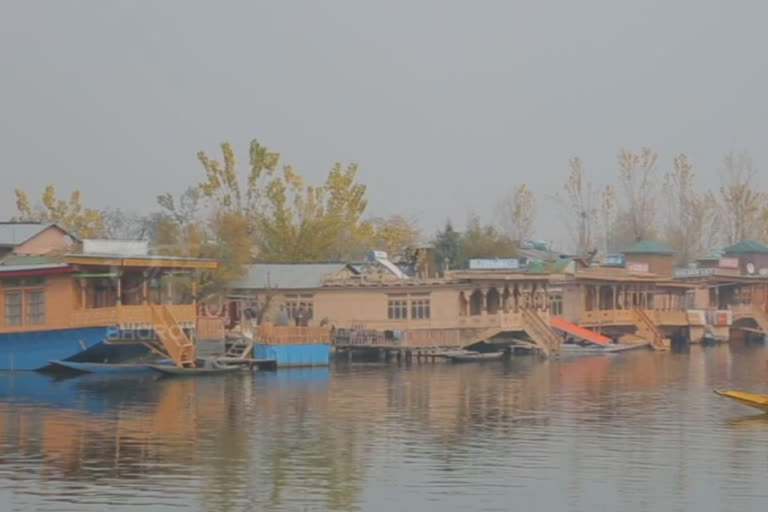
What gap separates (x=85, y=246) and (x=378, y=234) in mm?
41559

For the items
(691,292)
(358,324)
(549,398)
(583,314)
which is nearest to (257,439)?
(549,398)

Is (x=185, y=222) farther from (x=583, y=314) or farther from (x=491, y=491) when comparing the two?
(x=491, y=491)

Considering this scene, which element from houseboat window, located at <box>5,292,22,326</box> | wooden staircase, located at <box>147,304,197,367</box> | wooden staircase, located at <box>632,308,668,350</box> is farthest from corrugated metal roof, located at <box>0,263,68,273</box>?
wooden staircase, located at <box>632,308,668,350</box>

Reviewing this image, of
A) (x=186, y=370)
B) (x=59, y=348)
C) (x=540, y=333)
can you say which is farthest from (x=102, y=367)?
(x=540, y=333)

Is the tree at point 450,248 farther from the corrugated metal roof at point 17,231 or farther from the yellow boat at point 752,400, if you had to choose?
the yellow boat at point 752,400

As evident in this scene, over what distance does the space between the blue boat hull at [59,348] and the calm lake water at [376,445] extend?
1410 mm

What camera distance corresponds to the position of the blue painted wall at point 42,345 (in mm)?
42438

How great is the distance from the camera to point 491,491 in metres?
20.8

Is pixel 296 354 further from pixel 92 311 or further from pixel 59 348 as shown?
pixel 59 348

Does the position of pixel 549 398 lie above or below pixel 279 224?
below

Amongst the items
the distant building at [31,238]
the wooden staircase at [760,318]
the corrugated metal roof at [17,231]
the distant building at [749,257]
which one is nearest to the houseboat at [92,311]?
the distant building at [31,238]

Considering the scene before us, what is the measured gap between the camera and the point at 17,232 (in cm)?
5588

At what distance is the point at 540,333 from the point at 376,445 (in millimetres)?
30972

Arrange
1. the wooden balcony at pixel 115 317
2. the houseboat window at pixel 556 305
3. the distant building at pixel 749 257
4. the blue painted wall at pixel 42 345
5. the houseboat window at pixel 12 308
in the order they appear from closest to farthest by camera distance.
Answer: the wooden balcony at pixel 115 317, the blue painted wall at pixel 42 345, the houseboat window at pixel 12 308, the houseboat window at pixel 556 305, the distant building at pixel 749 257
